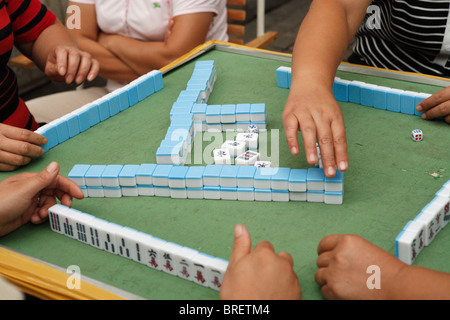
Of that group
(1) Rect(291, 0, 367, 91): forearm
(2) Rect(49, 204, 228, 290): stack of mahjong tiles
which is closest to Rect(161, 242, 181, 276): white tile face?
(2) Rect(49, 204, 228, 290): stack of mahjong tiles

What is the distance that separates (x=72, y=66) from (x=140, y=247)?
1.03m

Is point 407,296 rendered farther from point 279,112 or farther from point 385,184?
point 279,112

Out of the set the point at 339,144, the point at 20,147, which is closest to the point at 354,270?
the point at 339,144

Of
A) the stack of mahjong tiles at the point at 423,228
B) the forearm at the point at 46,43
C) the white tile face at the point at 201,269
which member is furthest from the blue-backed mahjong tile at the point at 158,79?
the stack of mahjong tiles at the point at 423,228

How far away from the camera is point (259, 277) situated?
3.19ft

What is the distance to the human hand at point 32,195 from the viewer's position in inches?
48.4

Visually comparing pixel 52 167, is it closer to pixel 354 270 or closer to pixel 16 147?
pixel 16 147

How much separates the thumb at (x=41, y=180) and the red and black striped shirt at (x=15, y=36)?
0.80 metres

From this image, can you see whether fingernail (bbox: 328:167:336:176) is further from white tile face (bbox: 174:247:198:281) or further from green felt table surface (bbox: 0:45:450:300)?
white tile face (bbox: 174:247:198:281)

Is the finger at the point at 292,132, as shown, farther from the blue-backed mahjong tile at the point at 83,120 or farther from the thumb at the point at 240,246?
Result: the blue-backed mahjong tile at the point at 83,120

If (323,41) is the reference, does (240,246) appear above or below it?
below

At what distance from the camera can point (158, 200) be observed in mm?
1393
